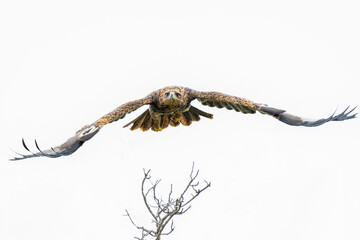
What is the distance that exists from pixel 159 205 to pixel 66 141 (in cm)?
219

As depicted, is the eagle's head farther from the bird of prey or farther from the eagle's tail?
the eagle's tail

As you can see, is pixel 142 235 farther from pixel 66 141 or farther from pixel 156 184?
pixel 66 141

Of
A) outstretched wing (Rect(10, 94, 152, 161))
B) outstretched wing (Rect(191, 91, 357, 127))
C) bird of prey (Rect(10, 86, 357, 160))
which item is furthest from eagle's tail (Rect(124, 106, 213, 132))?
outstretched wing (Rect(10, 94, 152, 161))

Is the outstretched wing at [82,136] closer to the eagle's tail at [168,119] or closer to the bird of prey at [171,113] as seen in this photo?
the bird of prey at [171,113]

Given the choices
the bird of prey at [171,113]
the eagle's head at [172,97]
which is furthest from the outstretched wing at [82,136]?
the eagle's head at [172,97]

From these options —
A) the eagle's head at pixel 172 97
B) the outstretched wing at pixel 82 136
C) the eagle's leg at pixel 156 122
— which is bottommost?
the outstretched wing at pixel 82 136

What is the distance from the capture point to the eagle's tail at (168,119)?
557 inches

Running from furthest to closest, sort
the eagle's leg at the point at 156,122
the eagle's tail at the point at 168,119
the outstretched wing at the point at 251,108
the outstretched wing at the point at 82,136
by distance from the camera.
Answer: the eagle's tail at the point at 168,119 < the eagle's leg at the point at 156,122 < the outstretched wing at the point at 251,108 < the outstretched wing at the point at 82,136

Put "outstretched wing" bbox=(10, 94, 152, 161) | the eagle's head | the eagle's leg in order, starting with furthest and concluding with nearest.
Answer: the eagle's leg, the eagle's head, "outstretched wing" bbox=(10, 94, 152, 161)

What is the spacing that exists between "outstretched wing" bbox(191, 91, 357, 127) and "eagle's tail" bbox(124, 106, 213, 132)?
0.77 meters

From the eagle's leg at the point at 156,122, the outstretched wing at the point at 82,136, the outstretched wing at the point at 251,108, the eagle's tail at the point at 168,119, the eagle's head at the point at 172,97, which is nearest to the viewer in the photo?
the outstretched wing at the point at 82,136

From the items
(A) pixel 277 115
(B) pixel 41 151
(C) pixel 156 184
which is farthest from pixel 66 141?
(A) pixel 277 115

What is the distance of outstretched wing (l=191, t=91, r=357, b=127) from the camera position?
453 inches

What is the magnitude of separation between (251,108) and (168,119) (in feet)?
7.49
